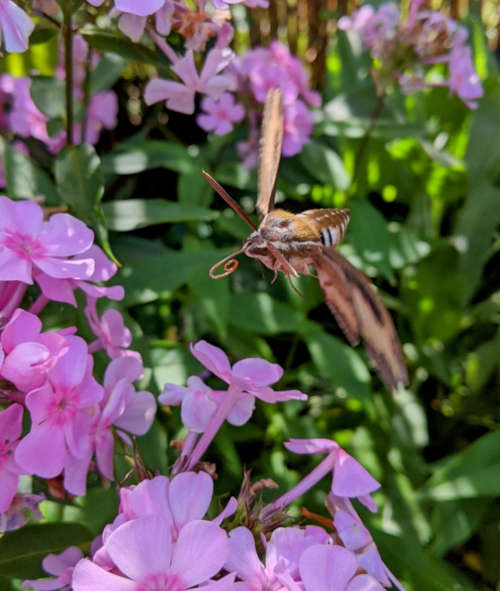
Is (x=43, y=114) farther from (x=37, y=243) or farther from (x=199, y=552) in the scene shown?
(x=199, y=552)

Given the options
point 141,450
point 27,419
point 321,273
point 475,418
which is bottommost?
point 475,418

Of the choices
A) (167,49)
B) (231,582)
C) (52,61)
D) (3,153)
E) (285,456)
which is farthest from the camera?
(52,61)

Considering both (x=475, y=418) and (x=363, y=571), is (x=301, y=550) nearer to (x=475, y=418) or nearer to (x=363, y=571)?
(x=363, y=571)

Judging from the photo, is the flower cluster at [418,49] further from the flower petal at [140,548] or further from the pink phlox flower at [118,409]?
the flower petal at [140,548]

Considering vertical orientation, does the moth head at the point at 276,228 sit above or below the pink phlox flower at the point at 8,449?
above

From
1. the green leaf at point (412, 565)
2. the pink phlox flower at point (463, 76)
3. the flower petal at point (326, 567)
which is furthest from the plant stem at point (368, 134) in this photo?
the flower petal at point (326, 567)

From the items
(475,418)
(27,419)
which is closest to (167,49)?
(27,419)

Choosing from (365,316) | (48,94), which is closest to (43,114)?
(48,94)
